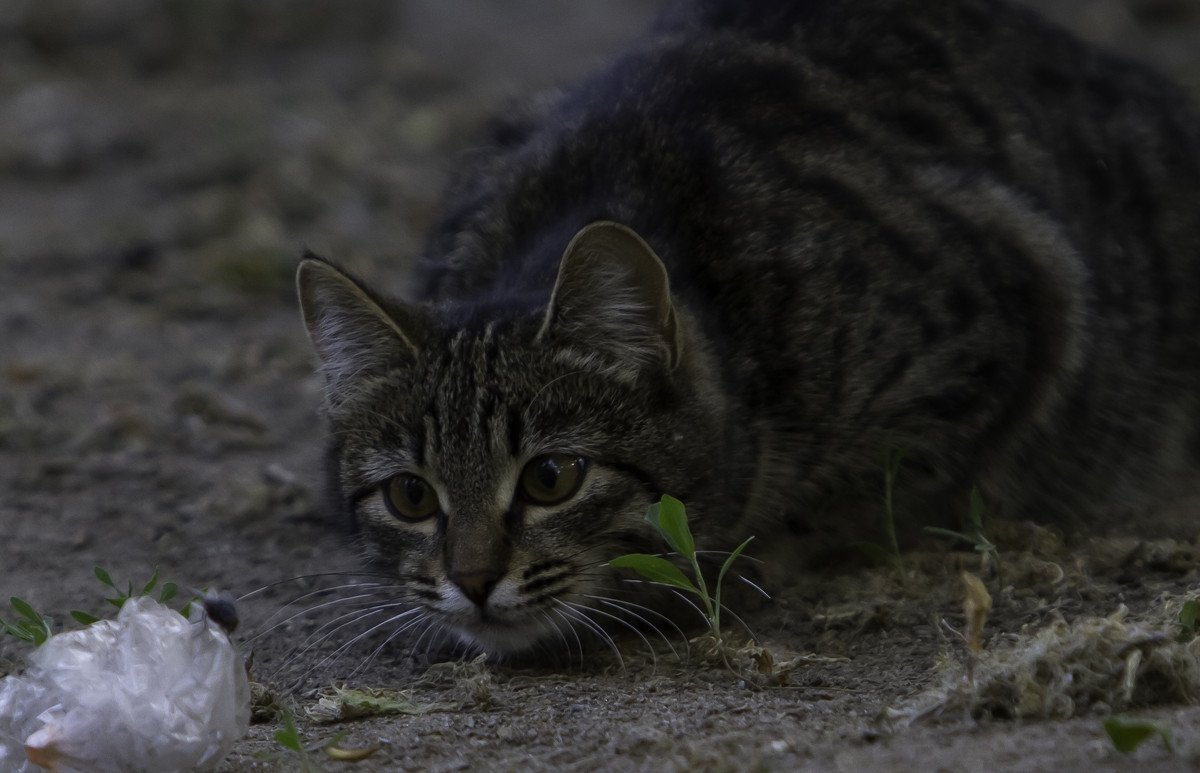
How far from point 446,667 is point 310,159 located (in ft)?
15.5

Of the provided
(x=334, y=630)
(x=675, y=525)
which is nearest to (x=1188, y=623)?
(x=675, y=525)

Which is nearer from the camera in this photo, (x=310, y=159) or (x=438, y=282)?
(x=438, y=282)

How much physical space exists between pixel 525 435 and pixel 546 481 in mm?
109

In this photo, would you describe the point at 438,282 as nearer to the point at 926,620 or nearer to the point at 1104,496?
the point at 926,620

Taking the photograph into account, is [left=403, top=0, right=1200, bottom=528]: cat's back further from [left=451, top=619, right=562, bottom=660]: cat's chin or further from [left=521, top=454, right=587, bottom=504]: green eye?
[left=451, top=619, right=562, bottom=660]: cat's chin

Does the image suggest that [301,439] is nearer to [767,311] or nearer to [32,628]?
[767,311]

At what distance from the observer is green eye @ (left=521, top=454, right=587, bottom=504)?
2777 millimetres

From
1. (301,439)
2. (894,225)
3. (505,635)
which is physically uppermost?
(894,225)

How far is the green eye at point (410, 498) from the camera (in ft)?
9.43

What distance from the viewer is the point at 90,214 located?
6.61 meters

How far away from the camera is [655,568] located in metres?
2.54

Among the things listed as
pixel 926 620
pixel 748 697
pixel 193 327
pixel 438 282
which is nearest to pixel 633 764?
pixel 748 697

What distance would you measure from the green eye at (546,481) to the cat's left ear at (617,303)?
0.94 feet

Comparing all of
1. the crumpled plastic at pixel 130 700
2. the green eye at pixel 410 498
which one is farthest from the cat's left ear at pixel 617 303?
the crumpled plastic at pixel 130 700
